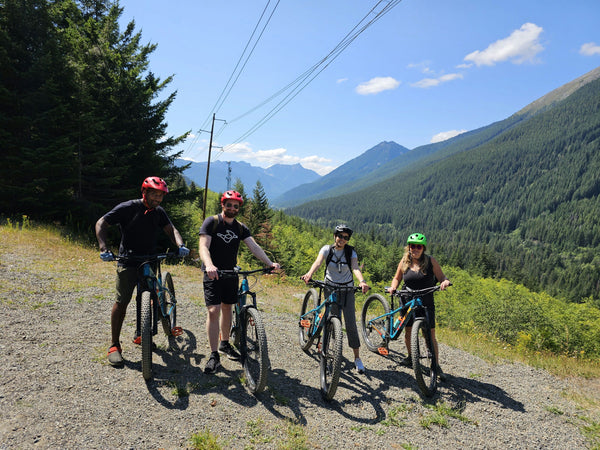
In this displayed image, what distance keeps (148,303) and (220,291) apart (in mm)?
1036

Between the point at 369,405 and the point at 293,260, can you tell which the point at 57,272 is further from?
the point at 293,260

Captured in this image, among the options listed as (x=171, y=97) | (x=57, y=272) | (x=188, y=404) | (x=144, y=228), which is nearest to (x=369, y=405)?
(x=188, y=404)

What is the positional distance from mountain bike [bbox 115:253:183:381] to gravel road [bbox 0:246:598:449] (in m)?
0.43

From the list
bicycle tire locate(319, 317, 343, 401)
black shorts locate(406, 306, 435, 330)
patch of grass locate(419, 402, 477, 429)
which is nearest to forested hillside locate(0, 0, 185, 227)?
bicycle tire locate(319, 317, 343, 401)

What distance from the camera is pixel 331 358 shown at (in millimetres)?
5039

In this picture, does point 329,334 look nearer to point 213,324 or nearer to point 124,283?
point 213,324

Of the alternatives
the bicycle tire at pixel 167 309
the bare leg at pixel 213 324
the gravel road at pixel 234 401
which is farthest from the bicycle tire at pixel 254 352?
the bicycle tire at pixel 167 309

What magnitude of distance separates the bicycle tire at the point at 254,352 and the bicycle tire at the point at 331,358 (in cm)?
100

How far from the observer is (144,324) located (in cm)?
444

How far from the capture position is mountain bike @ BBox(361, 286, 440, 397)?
527 cm

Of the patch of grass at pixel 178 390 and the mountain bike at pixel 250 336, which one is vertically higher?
the mountain bike at pixel 250 336

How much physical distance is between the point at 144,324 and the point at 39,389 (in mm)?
1507

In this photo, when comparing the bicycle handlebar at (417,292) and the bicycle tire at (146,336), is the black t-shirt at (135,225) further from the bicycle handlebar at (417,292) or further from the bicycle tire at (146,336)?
the bicycle handlebar at (417,292)

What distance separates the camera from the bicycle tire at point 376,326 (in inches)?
265
